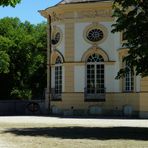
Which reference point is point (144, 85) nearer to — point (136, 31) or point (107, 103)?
point (107, 103)

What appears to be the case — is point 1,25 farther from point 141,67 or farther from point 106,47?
point 141,67

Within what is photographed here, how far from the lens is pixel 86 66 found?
139ft

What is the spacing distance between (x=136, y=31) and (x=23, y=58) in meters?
38.4

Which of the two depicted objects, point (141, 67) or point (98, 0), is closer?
point (141, 67)

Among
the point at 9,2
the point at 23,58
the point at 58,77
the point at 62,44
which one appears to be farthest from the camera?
the point at 23,58

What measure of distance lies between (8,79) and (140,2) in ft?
122

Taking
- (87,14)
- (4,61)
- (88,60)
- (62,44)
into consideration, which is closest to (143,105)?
(88,60)

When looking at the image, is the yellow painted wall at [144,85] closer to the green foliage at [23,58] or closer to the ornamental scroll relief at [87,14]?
the ornamental scroll relief at [87,14]

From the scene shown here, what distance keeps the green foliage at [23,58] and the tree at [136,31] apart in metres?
32.5

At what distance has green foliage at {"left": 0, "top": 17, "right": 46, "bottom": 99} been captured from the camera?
5866cm

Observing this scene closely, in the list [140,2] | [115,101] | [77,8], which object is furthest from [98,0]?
[140,2]

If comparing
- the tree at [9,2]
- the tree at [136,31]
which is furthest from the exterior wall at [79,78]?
the tree at [9,2]

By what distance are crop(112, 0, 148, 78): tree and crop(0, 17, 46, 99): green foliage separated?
32495mm

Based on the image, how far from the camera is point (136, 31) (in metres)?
22.4
